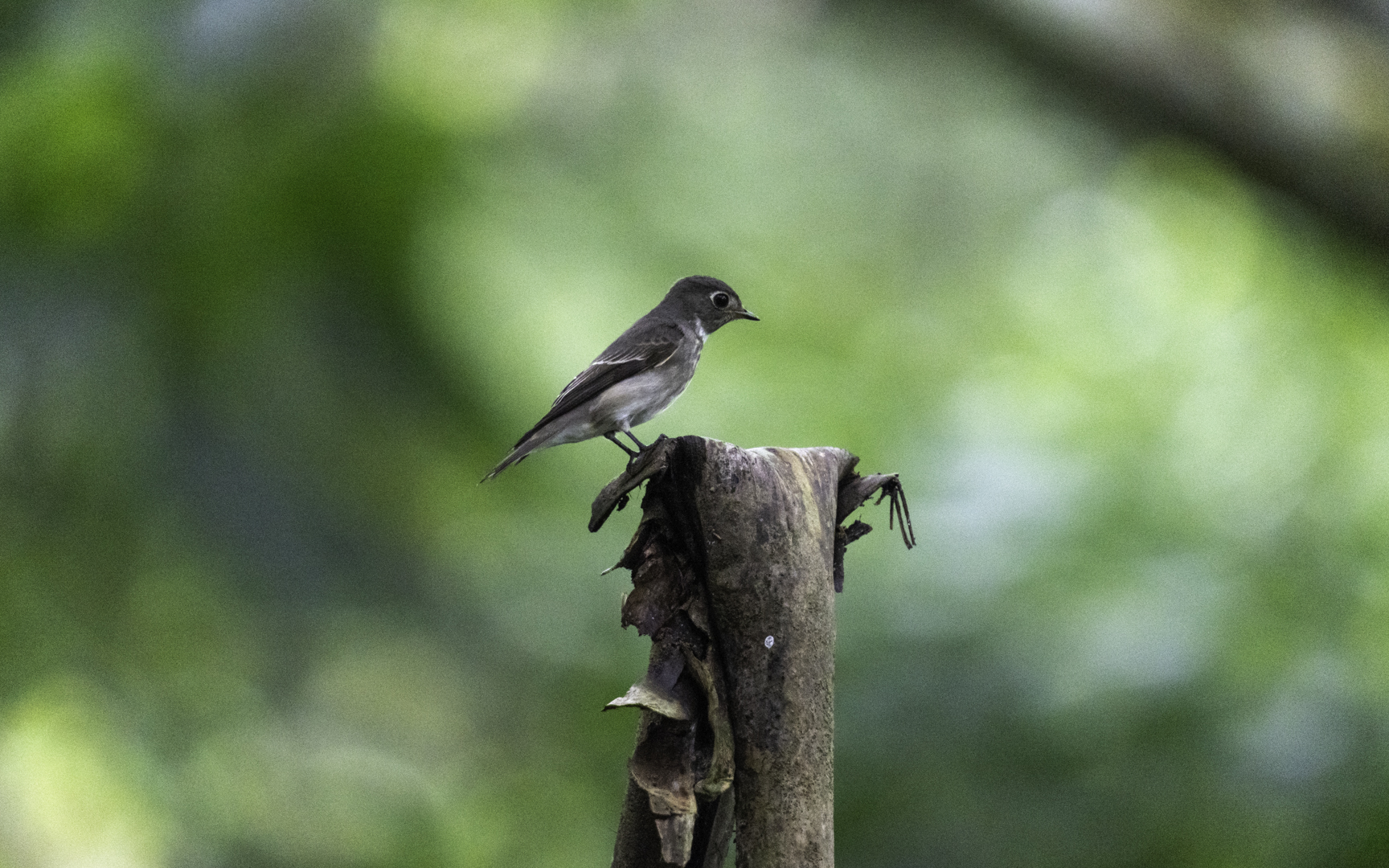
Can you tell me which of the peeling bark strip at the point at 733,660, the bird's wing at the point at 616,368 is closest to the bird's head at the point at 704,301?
the bird's wing at the point at 616,368

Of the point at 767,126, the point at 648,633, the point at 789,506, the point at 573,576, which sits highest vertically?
the point at 767,126

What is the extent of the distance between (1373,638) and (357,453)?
3.76 metres

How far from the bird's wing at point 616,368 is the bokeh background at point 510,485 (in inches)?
55.5

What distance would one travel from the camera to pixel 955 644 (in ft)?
14.6

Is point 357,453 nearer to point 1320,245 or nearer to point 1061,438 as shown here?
point 1061,438

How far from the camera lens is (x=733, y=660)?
1.82 m

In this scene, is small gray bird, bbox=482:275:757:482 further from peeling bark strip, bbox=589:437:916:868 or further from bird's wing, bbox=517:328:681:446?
peeling bark strip, bbox=589:437:916:868

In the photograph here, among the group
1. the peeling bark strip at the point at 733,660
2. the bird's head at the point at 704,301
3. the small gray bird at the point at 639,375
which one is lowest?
the peeling bark strip at the point at 733,660

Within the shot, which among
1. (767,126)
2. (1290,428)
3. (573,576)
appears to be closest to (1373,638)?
(1290,428)

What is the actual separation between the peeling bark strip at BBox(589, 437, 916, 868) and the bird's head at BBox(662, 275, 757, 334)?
1.69 metres

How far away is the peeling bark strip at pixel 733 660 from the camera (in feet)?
5.78

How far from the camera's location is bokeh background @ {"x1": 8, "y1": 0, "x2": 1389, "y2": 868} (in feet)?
13.7

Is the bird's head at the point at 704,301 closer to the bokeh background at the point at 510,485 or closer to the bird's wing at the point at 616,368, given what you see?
the bird's wing at the point at 616,368

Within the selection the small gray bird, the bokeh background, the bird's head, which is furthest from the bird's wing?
the bokeh background
